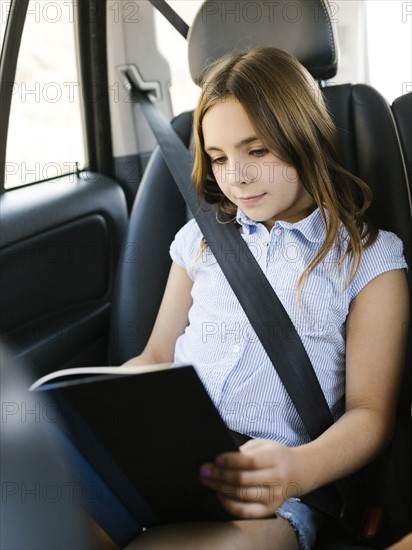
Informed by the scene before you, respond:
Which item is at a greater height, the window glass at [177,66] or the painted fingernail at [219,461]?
the window glass at [177,66]

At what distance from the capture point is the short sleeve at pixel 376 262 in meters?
1.20

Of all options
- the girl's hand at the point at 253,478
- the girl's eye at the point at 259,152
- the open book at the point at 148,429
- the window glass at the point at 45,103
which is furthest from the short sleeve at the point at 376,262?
the window glass at the point at 45,103

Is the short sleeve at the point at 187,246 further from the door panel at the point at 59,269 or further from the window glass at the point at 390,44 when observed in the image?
the window glass at the point at 390,44

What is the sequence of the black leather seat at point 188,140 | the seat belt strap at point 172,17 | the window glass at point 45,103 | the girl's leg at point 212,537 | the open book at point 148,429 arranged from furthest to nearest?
the window glass at point 45,103, the seat belt strap at point 172,17, the black leather seat at point 188,140, the girl's leg at point 212,537, the open book at point 148,429

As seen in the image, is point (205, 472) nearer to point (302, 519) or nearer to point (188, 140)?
point (302, 519)

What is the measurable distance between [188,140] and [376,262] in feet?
1.99

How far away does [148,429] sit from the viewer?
33.2 inches

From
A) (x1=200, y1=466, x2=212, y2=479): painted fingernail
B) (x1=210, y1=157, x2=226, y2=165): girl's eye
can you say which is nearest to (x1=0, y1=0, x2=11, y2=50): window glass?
(x1=210, y1=157, x2=226, y2=165): girl's eye

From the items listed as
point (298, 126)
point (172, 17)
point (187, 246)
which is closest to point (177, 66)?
point (172, 17)

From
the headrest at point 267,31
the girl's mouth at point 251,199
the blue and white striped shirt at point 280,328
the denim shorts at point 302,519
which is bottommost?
the denim shorts at point 302,519

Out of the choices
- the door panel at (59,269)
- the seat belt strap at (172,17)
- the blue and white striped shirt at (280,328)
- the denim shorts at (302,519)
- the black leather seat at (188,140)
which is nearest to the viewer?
the denim shorts at (302,519)

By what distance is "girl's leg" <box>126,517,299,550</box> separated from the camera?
0.97 metres

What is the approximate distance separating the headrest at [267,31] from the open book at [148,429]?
0.83 m

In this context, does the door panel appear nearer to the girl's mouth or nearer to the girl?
the girl
